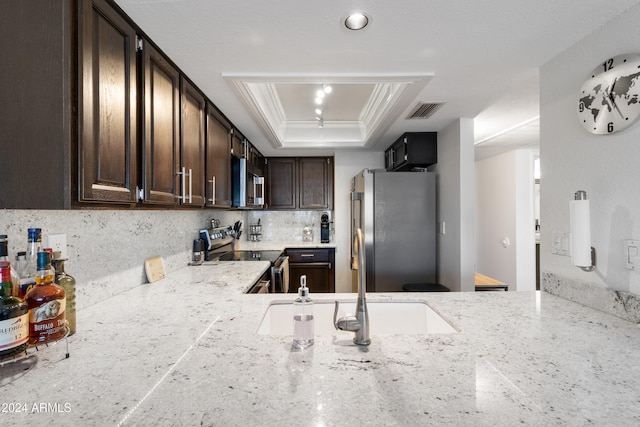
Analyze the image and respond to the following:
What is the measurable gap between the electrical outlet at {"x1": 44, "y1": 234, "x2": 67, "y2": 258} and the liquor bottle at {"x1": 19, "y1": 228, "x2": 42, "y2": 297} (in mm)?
208

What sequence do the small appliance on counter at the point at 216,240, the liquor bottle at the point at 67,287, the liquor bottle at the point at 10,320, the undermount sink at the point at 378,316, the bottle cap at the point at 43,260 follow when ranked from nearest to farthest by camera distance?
the liquor bottle at the point at 10,320 < the bottle cap at the point at 43,260 < the liquor bottle at the point at 67,287 < the undermount sink at the point at 378,316 < the small appliance on counter at the point at 216,240

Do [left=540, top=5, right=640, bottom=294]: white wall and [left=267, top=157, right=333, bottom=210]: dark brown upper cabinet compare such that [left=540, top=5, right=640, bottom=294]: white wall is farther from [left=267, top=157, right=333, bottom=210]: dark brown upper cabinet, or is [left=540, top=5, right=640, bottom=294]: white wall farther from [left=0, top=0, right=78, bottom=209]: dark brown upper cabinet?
[left=267, top=157, right=333, bottom=210]: dark brown upper cabinet

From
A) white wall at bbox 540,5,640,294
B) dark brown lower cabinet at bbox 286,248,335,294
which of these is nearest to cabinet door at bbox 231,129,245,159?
dark brown lower cabinet at bbox 286,248,335,294

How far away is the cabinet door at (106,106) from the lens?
0.97 meters

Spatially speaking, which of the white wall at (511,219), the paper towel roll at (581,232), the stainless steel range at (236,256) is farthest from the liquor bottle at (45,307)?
the white wall at (511,219)

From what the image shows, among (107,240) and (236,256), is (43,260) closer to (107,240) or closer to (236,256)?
(107,240)

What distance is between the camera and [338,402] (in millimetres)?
681

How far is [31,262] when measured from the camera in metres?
0.97

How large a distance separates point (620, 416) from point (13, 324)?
1.46m

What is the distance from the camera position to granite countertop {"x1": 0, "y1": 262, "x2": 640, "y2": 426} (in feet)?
2.10

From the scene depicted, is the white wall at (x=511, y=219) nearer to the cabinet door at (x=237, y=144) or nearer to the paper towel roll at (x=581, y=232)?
the paper towel roll at (x=581, y=232)

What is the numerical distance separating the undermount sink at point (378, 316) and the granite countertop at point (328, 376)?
22cm

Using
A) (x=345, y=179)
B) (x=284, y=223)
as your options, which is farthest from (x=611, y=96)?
(x=284, y=223)

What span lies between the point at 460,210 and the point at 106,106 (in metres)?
2.58
